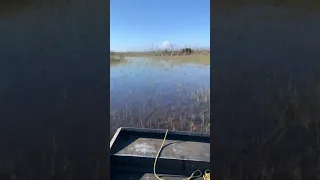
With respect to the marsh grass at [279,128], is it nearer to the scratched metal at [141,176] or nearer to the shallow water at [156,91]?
the scratched metal at [141,176]

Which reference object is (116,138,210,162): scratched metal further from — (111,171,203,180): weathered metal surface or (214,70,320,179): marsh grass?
(214,70,320,179): marsh grass

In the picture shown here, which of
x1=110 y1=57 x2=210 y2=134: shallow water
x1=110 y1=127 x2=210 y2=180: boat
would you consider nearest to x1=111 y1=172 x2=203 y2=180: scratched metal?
x1=110 y1=127 x2=210 y2=180: boat

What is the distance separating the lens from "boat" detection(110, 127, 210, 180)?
70.4 inches

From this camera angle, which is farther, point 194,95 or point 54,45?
point 194,95

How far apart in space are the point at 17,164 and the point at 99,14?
84cm

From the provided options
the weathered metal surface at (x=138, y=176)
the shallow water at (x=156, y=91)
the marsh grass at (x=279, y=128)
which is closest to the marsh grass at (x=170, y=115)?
the shallow water at (x=156, y=91)

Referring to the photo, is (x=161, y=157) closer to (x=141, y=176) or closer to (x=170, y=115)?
(x=141, y=176)

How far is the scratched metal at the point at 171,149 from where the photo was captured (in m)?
1.90

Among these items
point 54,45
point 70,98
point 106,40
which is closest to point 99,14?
point 106,40

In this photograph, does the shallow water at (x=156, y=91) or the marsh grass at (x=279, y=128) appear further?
the shallow water at (x=156, y=91)

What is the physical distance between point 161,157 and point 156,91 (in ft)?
4.04

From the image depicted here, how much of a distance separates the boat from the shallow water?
1.43 ft

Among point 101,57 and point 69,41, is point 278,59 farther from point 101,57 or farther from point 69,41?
point 69,41

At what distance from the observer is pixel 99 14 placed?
1188 millimetres
